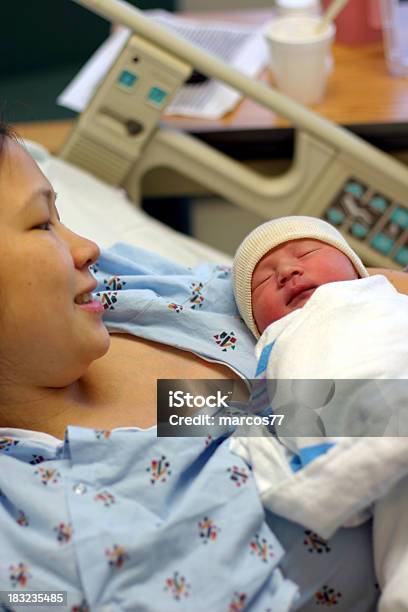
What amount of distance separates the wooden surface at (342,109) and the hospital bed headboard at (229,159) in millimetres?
148

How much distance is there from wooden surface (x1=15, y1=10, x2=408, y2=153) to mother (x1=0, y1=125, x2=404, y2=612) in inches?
42.3

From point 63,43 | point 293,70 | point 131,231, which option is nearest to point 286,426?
point 131,231

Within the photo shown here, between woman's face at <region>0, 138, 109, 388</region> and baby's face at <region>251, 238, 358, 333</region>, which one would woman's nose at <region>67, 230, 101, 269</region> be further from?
baby's face at <region>251, 238, 358, 333</region>

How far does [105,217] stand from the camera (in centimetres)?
201

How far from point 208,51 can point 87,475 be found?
1.52m

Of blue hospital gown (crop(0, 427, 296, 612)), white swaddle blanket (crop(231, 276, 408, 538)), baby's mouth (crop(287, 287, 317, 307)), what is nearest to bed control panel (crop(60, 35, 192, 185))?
baby's mouth (crop(287, 287, 317, 307))

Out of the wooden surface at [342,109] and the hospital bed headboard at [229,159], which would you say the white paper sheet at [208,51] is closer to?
the wooden surface at [342,109]

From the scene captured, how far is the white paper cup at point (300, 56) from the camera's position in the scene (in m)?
2.26

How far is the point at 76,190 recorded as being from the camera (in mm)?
2064

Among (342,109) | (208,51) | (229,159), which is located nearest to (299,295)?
(229,159)

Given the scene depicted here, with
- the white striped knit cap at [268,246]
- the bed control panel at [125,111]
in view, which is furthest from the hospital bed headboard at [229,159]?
the white striped knit cap at [268,246]

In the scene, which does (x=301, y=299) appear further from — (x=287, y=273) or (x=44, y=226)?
(x=44, y=226)

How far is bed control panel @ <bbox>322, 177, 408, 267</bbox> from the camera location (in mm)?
2082

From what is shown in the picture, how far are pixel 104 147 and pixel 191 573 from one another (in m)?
1.29
